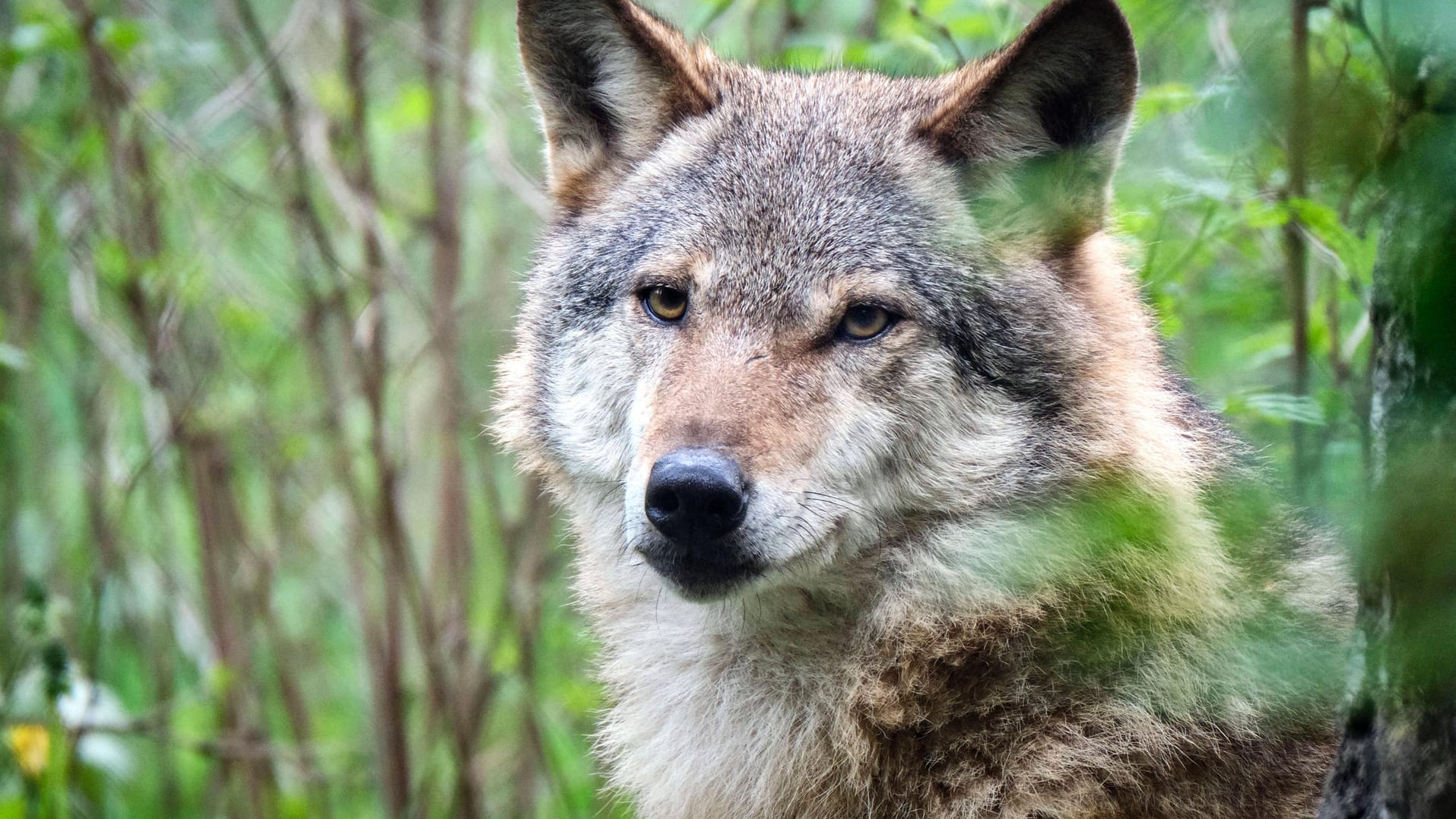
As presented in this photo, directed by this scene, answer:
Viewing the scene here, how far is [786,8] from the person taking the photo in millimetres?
6125

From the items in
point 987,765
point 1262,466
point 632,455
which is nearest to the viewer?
point 987,765

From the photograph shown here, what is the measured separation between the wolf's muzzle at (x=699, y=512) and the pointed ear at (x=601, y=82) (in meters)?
1.47

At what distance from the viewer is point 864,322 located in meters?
3.34

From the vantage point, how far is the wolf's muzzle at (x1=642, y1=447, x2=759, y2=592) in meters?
2.87

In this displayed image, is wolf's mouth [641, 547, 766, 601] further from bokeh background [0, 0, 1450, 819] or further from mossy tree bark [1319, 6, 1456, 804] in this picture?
bokeh background [0, 0, 1450, 819]

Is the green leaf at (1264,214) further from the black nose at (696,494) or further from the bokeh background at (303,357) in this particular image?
the black nose at (696,494)

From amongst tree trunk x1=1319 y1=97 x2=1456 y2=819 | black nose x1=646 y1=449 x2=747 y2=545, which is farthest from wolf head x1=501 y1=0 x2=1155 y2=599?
tree trunk x1=1319 y1=97 x2=1456 y2=819

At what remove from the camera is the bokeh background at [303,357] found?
4.89 m

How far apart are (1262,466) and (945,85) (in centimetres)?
148

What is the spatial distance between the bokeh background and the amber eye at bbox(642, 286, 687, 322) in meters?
1.33

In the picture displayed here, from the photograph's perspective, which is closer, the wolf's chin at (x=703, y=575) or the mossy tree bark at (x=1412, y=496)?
the mossy tree bark at (x=1412, y=496)

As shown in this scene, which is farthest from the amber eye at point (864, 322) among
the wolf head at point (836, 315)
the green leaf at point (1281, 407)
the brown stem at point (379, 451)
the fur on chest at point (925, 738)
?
the brown stem at point (379, 451)

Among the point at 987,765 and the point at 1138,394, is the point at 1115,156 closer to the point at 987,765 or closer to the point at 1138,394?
the point at 1138,394

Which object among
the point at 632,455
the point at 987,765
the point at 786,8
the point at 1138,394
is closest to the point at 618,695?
the point at 632,455
